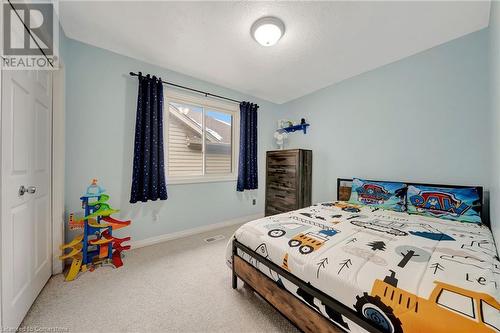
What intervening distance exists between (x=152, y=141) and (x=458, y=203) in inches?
139

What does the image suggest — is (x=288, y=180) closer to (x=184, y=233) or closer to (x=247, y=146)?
(x=247, y=146)

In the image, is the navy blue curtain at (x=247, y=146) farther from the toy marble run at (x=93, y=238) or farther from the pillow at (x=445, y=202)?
the pillow at (x=445, y=202)

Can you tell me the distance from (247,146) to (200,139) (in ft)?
2.86

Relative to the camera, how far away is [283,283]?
123 centimetres

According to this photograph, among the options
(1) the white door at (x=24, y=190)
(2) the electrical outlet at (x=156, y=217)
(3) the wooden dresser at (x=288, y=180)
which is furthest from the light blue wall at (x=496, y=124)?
(2) the electrical outlet at (x=156, y=217)

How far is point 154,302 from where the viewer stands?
152 centimetres

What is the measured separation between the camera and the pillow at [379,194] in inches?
87.7

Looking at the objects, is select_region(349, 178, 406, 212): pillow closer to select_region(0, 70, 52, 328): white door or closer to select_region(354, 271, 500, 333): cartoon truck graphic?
select_region(354, 271, 500, 333): cartoon truck graphic

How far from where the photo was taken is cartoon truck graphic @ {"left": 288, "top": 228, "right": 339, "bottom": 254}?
1.24 metres

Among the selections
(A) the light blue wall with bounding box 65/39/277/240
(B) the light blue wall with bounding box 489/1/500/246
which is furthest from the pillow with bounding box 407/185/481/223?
(A) the light blue wall with bounding box 65/39/277/240

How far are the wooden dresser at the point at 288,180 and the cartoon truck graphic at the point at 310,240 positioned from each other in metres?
1.78

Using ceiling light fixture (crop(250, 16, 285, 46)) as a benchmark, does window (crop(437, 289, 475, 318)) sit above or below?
below

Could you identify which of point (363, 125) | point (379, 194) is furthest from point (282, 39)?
point (379, 194)

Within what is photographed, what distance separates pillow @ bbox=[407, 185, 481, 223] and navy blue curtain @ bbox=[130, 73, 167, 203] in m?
3.16
